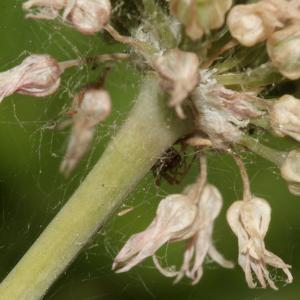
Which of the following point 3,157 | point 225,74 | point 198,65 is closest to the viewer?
point 198,65

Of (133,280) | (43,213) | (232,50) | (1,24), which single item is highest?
(232,50)

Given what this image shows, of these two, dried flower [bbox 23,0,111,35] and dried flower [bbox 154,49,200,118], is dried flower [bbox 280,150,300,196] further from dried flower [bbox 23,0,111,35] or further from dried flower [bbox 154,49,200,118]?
dried flower [bbox 23,0,111,35]

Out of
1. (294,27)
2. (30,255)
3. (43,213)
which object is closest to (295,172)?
(294,27)

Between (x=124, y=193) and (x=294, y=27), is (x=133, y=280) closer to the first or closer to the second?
(x=124, y=193)

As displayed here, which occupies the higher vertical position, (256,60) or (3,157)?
(256,60)

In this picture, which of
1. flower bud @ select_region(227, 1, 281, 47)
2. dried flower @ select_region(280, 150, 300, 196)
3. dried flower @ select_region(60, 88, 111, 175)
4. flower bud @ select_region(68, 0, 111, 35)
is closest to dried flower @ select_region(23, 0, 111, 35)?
flower bud @ select_region(68, 0, 111, 35)

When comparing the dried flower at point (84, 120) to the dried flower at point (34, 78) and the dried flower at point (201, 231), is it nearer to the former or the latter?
the dried flower at point (34, 78)
